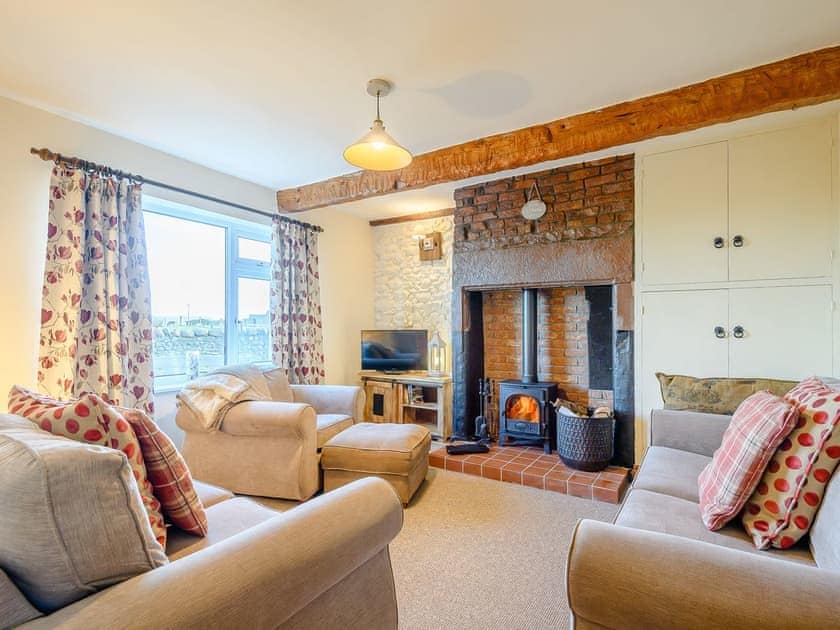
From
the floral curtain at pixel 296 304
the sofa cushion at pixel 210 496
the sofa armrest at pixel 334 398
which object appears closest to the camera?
the sofa cushion at pixel 210 496

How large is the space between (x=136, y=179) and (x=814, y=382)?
3827 mm

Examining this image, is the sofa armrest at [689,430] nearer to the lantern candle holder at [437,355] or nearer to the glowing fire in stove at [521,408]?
the glowing fire in stove at [521,408]

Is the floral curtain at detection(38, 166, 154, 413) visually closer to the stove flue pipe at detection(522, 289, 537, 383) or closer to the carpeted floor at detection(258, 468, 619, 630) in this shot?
the carpeted floor at detection(258, 468, 619, 630)

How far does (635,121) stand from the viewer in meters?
2.41

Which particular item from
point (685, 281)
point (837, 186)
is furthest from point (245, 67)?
point (837, 186)

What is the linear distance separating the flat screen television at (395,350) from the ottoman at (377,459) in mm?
1559

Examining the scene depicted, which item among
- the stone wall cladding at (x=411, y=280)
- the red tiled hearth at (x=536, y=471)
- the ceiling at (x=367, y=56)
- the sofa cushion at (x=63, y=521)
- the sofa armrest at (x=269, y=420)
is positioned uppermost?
the ceiling at (x=367, y=56)

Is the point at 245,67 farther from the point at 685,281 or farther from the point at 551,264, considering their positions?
the point at 685,281

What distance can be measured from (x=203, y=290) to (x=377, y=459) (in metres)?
2.11

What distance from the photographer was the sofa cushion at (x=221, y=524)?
1247 millimetres

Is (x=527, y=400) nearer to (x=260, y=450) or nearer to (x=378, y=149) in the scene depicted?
(x=260, y=450)

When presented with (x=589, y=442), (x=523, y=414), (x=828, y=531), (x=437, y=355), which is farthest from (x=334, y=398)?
(x=828, y=531)

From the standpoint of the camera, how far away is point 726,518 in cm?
137

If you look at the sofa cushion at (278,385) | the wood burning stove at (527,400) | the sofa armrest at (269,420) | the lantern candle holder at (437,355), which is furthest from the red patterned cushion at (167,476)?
the lantern candle holder at (437,355)
